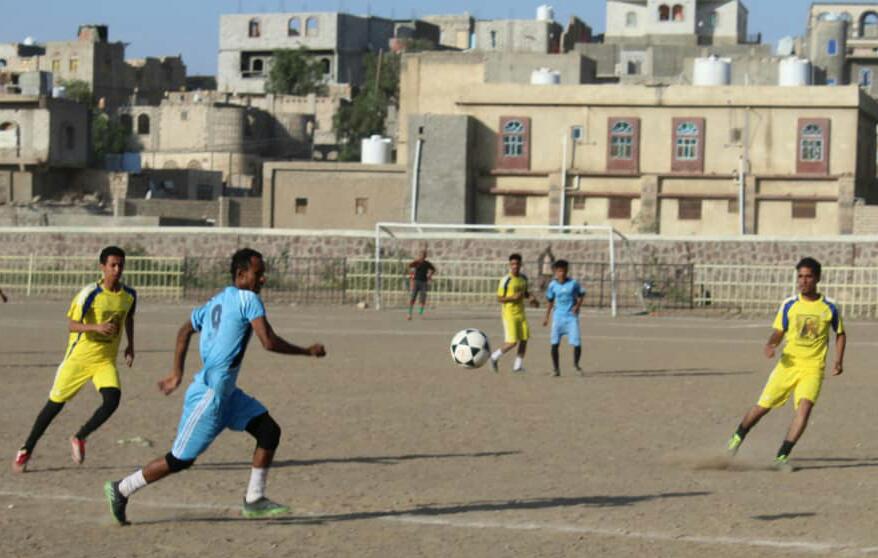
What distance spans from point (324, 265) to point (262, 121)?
211ft

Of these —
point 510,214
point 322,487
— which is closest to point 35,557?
point 322,487

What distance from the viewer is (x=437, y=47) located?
11812 cm

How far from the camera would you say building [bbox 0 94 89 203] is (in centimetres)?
8012

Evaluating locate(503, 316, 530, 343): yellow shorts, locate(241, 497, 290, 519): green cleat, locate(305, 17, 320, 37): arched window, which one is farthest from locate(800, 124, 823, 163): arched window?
locate(305, 17, 320, 37): arched window

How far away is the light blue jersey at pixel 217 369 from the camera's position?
9.92 m

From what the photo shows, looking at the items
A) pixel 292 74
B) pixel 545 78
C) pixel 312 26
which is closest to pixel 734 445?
pixel 545 78

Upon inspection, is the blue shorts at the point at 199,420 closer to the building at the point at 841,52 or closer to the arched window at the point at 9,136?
the arched window at the point at 9,136

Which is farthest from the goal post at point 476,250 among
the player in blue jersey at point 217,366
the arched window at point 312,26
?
the arched window at point 312,26

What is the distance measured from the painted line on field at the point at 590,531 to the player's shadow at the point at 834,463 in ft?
11.1

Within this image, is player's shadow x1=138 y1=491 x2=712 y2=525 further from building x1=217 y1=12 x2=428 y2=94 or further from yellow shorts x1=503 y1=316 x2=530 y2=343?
building x1=217 y1=12 x2=428 y2=94

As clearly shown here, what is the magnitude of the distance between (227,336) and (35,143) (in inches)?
2892

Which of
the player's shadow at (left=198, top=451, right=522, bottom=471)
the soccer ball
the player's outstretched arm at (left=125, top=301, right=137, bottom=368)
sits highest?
the player's outstretched arm at (left=125, top=301, right=137, bottom=368)

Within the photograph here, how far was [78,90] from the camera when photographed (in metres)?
114

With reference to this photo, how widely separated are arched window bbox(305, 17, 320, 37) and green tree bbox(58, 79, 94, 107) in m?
20.2
